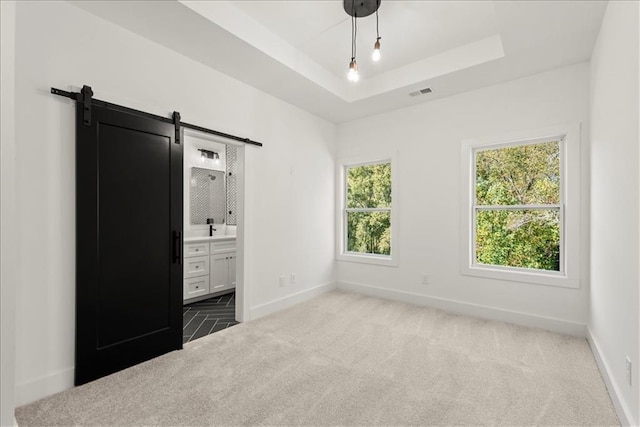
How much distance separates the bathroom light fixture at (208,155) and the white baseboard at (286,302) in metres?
2.82

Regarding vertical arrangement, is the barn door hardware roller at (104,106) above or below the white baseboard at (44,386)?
above

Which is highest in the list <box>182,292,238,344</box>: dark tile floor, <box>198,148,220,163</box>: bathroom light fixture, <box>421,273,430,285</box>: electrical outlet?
<box>198,148,220,163</box>: bathroom light fixture

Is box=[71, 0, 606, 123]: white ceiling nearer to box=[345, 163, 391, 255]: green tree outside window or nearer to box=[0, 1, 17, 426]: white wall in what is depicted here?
box=[345, 163, 391, 255]: green tree outside window

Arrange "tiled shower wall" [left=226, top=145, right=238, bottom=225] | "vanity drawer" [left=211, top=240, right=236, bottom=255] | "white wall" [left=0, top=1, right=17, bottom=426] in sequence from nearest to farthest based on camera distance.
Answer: "white wall" [left=0, top=1, right=17, bottom=426]
"vanity drawer" [left=211, top=240, right=236, bottom=255]
"tiled shower wall" [left=226, top=145, right=238, bottom=225]

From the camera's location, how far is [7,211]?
0.97m

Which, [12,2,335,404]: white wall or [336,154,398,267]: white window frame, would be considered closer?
A: [12,2,335,404]: white wall

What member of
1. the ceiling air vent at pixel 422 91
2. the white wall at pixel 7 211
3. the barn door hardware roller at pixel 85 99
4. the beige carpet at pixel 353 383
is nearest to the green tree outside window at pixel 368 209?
the ceiling air vent at pixel 422 91

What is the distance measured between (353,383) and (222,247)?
315cm

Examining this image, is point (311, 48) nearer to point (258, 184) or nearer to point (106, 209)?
point (258, 184)

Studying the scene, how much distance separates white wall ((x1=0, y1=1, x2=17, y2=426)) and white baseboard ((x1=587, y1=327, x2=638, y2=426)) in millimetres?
2826

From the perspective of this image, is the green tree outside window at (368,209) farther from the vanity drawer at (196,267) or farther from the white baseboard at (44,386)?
the white baseboard at (44,386)

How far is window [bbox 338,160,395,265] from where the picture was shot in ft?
15.5

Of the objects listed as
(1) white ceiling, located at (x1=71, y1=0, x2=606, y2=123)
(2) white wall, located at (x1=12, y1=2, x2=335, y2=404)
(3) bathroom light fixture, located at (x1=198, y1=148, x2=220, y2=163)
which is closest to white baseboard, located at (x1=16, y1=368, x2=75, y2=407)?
(2) white wall, located at (x1=12, y1=2, x2=335, y2=404)

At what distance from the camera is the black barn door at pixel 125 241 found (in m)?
2.30
